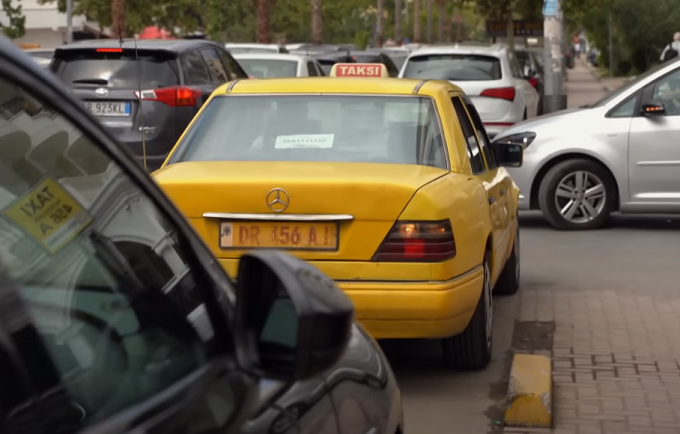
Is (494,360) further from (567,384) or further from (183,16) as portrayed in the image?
(183,16)

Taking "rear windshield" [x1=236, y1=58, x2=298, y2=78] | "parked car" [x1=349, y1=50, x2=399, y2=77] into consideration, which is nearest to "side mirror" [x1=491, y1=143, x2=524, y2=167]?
"rear windshield" [x1=236, y1=58, x2=298, y2=78]

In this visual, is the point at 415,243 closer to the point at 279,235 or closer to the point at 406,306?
the point at 406,306

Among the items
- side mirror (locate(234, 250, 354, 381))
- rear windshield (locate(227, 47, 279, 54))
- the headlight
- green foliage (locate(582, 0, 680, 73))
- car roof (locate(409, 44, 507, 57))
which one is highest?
side mirror (locate(234, 250, 354, 381))

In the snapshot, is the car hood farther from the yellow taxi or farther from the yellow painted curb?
the yellow painted curb

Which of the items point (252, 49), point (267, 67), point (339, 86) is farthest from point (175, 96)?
point (252, 49)

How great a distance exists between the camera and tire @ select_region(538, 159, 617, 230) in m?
12.1

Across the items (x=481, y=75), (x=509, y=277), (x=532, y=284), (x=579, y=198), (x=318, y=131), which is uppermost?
(x=318, y=131)

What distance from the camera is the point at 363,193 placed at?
591 centimetres

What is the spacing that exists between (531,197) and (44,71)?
10.6 metres

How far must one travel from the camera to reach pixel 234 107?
23.2ft

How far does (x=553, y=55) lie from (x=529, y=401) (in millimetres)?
17429

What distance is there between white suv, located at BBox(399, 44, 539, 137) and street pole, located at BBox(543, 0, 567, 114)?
309 cm

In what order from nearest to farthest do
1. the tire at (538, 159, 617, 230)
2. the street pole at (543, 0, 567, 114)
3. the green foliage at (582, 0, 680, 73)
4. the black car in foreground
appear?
the black car in foreground, the tire at (538, 159, 617, 230), the street pole at (543, 0, 567, 114), the green foliage at (582, 0, 680, 73)

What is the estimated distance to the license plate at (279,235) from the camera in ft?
19.5
